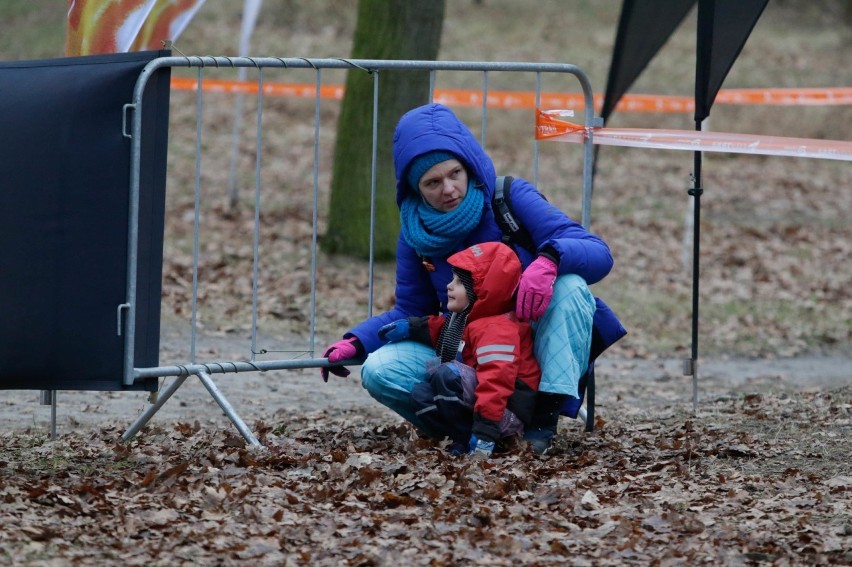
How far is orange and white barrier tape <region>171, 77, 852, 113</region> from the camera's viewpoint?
9695mm

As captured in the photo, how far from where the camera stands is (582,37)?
84.0 feet

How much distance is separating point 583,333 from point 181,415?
8.36 feet

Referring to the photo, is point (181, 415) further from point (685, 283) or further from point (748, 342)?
point (685, 283)

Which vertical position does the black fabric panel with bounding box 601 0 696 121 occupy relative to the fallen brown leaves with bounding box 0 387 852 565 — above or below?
above

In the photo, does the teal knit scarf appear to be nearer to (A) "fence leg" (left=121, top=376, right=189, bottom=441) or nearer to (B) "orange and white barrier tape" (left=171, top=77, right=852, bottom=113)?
(A) "fence leg" (left=121, top=376, right=189, bottom=441)

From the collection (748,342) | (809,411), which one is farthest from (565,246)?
(748,342)

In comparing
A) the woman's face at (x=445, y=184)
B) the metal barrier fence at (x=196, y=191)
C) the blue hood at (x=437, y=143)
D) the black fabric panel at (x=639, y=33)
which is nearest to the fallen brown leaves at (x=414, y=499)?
the metal barrier fence at (x=196, y=191)

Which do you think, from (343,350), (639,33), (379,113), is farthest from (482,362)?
(379,113)

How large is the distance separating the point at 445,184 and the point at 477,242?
0.37 metres

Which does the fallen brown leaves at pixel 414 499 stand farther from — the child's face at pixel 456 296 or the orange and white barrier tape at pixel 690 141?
the orange and white barrier tape at pixel 690 141

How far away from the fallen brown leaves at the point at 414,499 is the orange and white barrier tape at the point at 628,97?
11.7ft

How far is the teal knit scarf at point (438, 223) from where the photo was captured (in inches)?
193

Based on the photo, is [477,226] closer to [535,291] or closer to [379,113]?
[535,291]

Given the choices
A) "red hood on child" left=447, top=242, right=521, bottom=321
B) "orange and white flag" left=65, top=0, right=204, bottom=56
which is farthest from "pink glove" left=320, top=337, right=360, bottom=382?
"orange and white flag" left=65, top=0, right=204, bottom=56
